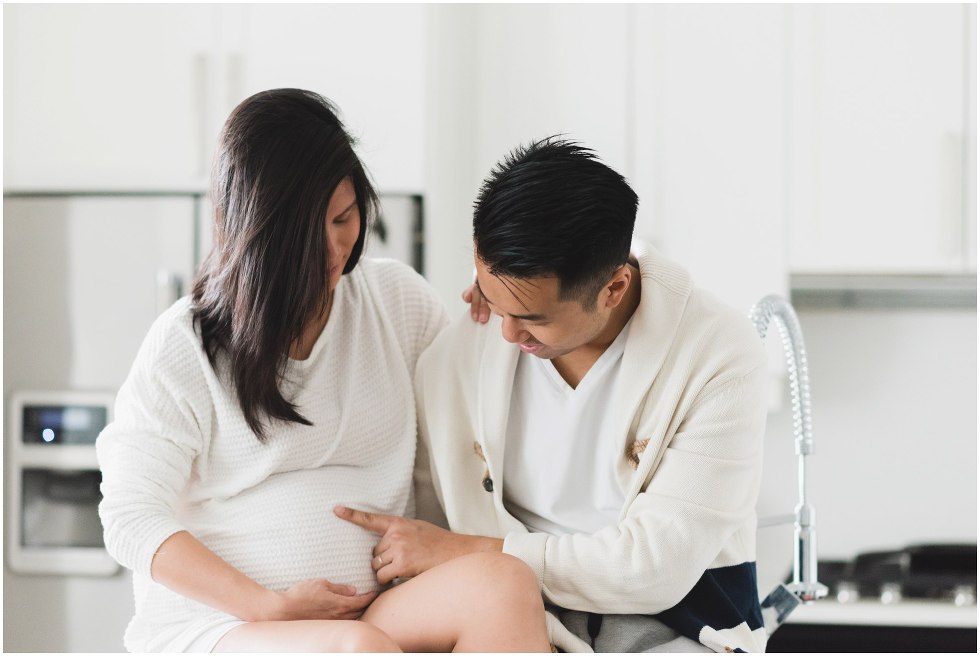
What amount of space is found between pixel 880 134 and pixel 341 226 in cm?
163

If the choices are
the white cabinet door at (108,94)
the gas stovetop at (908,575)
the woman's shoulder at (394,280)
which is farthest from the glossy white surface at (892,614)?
the white cabinet door at (108,94)

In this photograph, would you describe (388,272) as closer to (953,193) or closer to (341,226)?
(341,226)

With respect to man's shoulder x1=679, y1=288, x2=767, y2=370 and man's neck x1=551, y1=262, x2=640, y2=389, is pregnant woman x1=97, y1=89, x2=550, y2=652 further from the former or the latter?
man's shoulder x1=679, y1=288, x2=767, y2=370

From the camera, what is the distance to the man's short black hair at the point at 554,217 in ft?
3.61

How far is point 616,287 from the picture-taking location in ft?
3.99

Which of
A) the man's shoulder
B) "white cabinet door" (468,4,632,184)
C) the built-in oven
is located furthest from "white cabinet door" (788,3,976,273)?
the built-in oven

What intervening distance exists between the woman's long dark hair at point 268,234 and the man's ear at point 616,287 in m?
0.35

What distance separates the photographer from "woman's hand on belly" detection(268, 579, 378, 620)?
1.12 meters

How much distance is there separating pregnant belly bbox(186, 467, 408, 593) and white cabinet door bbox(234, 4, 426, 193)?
1015 mm

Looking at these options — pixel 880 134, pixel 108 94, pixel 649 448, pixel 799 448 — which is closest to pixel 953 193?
pixel 880 134

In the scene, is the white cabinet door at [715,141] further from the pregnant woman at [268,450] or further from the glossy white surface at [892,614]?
the pregnant woman at [268,450]

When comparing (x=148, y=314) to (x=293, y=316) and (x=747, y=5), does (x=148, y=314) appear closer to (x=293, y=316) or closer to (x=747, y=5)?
(x=293, y=316)

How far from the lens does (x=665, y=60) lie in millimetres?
2396

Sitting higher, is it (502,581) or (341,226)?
(341,226)
